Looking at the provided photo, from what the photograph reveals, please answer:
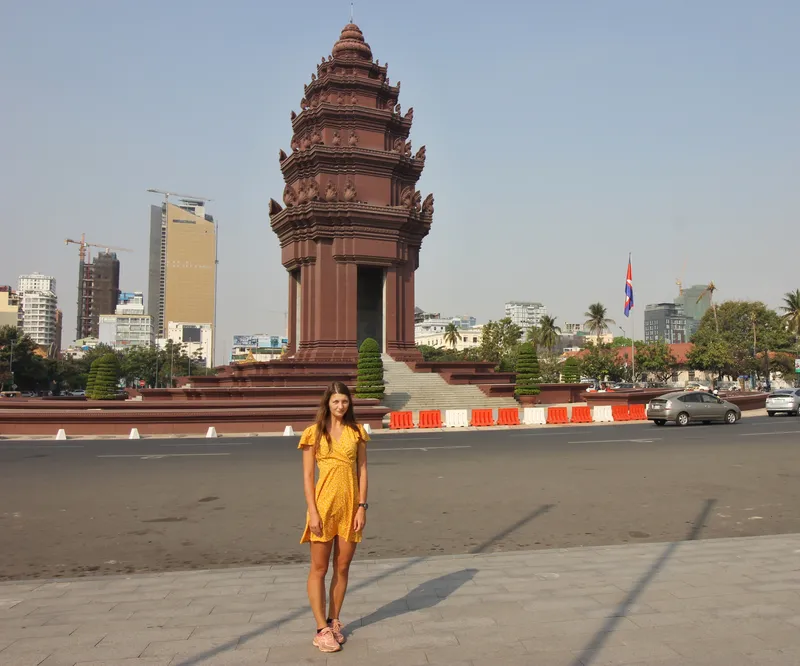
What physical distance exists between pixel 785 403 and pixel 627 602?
109ft

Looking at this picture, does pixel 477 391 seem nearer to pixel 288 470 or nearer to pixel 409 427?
pixel 409 427

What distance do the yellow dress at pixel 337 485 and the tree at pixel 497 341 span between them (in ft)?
252

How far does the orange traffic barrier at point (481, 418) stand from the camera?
28359mm

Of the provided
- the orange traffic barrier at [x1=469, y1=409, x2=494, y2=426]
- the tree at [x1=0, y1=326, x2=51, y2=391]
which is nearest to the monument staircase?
the orange traffic barrier at [x1=469, y1=409, x2=494, y2=426]

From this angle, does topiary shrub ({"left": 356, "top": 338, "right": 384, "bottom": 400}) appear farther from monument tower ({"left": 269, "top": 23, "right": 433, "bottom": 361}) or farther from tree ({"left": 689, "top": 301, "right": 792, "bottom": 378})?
tree ({"left": 689, "top": 301, "right": 792, "bottom": 378})

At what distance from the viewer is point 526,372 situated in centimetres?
3506

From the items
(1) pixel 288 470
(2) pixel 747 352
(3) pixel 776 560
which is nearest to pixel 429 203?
(1) pixel 288 470

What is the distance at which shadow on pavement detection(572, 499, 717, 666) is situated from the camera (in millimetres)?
4520

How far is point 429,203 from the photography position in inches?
1558

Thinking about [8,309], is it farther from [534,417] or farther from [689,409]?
[689,409]

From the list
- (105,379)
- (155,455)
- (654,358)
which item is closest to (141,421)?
(155,455)

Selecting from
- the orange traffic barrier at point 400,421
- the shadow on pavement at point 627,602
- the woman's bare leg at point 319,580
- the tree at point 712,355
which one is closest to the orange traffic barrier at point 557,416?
the orange traffic barrier at point 400,421

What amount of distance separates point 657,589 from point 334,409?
10.8 ft

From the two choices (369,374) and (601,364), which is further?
(601,364)
